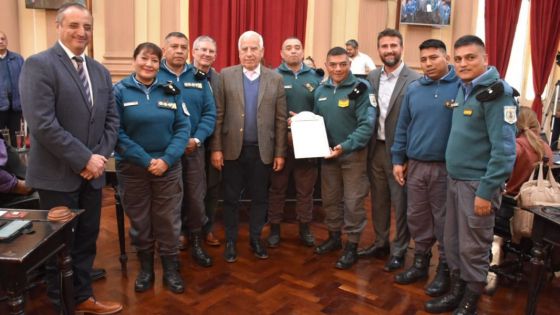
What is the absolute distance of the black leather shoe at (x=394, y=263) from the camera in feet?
9.90

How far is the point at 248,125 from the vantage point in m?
3.04

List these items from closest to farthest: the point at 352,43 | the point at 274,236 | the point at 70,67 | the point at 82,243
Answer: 1. the point at 70,67
2. the point at 82,243
3. the point at 274,236
4. the point at 352,43

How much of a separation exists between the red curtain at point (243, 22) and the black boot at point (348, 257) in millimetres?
3479

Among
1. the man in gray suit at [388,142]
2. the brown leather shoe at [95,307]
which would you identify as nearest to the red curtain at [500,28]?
the man in gray suit at [388,142]

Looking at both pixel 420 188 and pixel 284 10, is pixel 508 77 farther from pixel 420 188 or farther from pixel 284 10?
pixel 420 188

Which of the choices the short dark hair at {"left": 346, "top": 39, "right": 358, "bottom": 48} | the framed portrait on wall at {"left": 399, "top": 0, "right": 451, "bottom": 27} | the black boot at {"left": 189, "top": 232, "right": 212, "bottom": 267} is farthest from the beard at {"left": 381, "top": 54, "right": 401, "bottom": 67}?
the framed portrait on wall at {"left": 399, "top": 0, "right": 451, "bottom": 27}

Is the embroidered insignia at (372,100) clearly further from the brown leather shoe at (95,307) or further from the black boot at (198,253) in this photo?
the brown leather shoe at (95,307)

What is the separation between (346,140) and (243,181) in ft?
2.54

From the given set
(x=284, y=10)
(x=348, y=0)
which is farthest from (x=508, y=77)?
(x=284, y=10)

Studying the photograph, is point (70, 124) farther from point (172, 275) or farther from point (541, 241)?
point (541, 241)

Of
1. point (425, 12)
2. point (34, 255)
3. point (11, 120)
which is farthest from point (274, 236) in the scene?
point (425, 12)

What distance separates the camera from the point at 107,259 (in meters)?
3.08

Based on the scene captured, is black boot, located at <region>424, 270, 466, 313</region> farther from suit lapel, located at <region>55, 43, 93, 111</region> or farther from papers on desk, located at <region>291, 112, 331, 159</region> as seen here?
suit lapel, located at <region>55, 43, 93, 111</region>

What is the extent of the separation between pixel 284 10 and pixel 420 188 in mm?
4137
